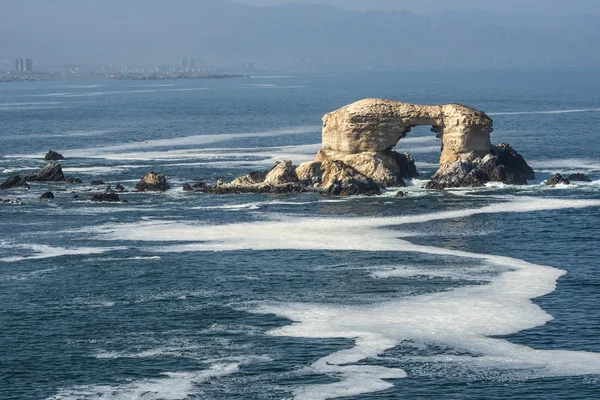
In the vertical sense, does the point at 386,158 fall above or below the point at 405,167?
above

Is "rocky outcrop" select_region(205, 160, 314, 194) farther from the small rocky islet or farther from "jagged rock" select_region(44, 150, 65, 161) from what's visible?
"jagged rock" select_region(44, 150, 65, 161)

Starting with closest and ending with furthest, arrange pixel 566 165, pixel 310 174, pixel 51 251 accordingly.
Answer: pixel 51 251 < pixel 310 174 < pixel 566 165

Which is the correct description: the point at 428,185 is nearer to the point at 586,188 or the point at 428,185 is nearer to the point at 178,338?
the point at 586,188

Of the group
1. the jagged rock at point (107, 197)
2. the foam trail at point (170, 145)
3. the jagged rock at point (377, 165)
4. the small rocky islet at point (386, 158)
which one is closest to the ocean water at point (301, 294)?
the jagged rock at point (107, 197)

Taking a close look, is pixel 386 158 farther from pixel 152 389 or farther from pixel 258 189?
pixel 152 389

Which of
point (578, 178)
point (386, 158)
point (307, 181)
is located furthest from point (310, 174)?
point (578, 178)

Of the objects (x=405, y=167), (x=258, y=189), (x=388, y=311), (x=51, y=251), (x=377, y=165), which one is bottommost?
(x=388, y=311)
